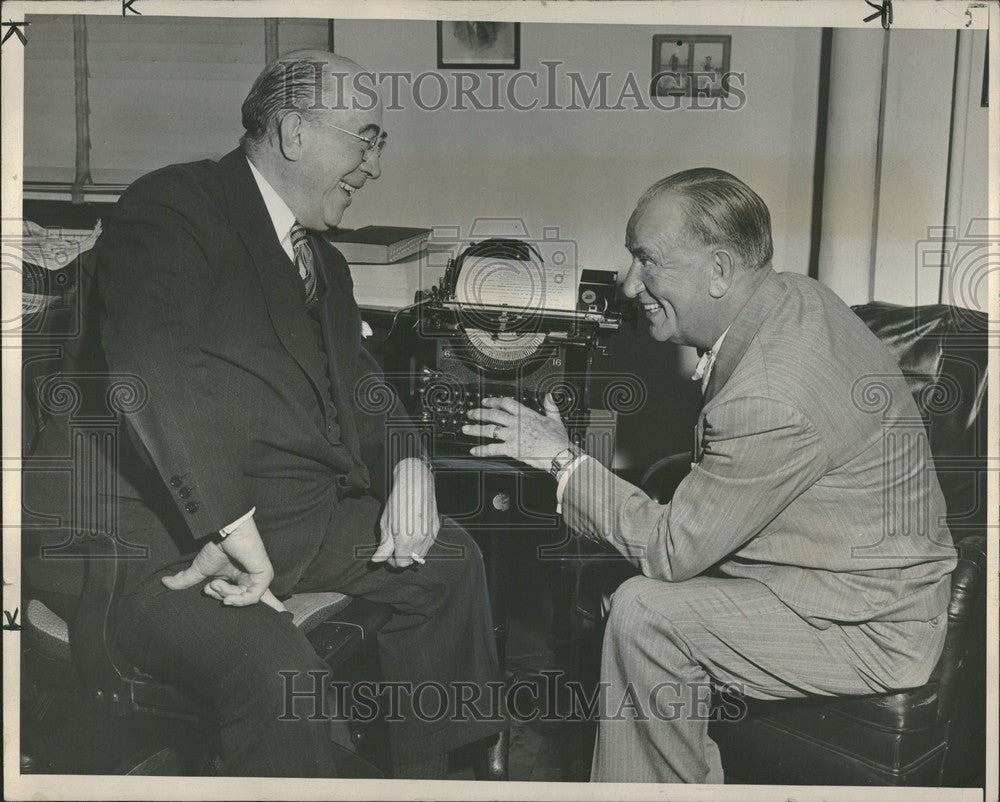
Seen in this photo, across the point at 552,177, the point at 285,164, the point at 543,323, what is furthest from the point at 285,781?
the point at 552,177

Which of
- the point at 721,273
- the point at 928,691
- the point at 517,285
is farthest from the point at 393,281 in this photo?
the point at 928,691

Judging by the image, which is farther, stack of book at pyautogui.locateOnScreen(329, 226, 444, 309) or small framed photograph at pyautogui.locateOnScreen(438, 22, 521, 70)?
stack of book at pyautogui.locateOnScreen(329, 226, 444, 309)

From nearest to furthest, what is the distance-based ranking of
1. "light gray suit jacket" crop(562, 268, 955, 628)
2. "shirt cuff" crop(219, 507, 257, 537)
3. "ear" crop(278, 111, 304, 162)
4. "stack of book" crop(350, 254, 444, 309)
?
"light gray suit jacket" crop(562, 268, 955, 628)
"shirt cuff" crop(219, 507, 257, 537)
"ear" crop(278, 111, 304, 162)
"stack of book" crop(350, 254, 444, 309)

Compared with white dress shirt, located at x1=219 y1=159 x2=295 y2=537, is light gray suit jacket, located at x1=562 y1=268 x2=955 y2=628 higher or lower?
lower

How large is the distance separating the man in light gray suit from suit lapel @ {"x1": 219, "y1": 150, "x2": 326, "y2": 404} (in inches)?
24.4

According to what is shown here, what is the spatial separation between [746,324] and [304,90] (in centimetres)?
119

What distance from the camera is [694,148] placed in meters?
2.48

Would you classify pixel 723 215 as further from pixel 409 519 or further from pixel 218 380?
pixel 218 380

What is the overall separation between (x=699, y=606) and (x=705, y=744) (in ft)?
1.29

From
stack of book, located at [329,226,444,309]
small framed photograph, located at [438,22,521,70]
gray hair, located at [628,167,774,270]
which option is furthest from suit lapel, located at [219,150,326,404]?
gray hair, located at [628,167,774,270]

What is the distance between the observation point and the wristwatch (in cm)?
222

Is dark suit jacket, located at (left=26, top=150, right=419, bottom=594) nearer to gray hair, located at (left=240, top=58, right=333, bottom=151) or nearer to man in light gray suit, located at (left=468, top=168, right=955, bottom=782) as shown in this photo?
gray hair, located at (left=240, top=58, right=333, bottom=151)

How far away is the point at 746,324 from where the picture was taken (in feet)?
7.14

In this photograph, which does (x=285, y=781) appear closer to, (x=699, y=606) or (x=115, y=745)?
(x=115, y=745)
